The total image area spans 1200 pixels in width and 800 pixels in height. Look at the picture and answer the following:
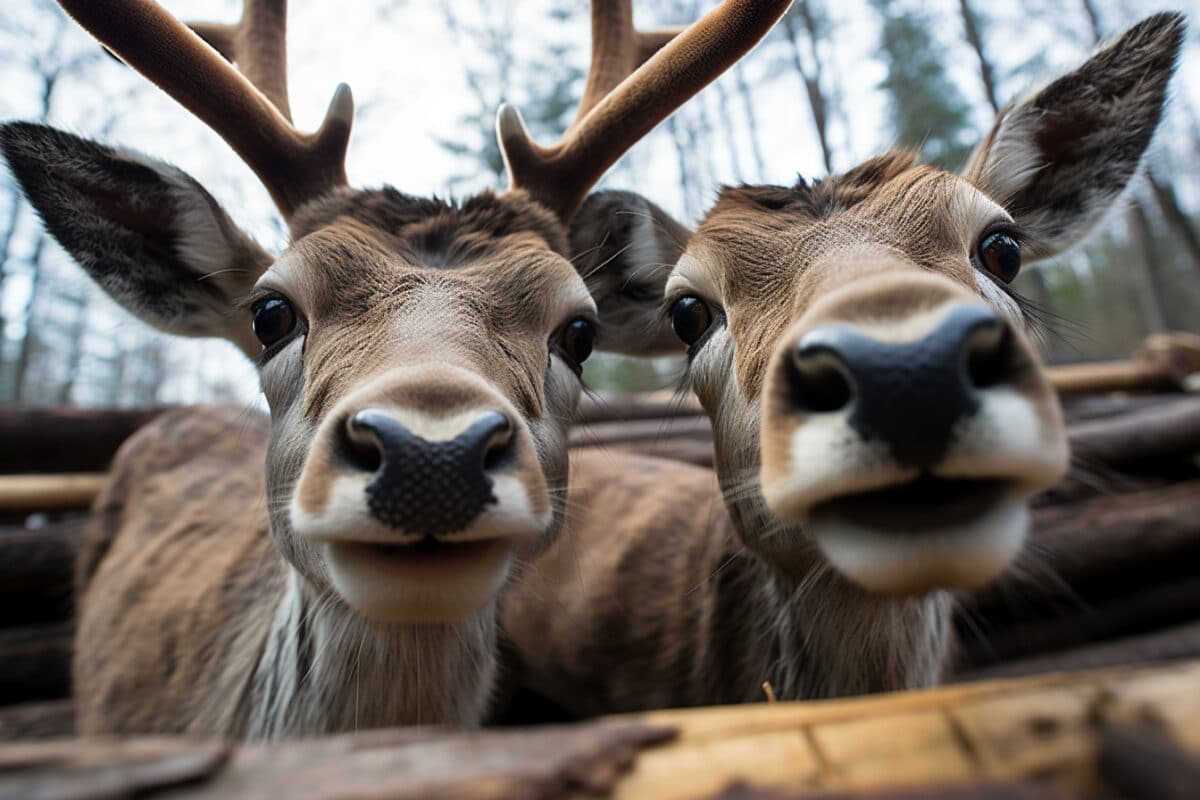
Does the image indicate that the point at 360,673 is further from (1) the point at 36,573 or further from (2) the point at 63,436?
(2) the point at 63,436

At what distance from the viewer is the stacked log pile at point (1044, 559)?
189 inches

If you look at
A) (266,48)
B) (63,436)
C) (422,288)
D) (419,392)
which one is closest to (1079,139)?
(422,288)

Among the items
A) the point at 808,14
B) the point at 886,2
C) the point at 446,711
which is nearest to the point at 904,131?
the point at 886,2

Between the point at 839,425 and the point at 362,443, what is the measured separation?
1203 mm

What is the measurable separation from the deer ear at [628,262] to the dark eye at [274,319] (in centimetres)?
146

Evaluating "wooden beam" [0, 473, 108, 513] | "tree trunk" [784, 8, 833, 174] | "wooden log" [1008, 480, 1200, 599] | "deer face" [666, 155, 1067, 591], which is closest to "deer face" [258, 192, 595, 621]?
"deer face" [666, 155, 1067, 591]

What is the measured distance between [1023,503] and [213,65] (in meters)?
3.46

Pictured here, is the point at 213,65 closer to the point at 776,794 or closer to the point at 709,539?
the point at 709,539

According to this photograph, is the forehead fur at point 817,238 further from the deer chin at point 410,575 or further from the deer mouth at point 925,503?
the deer chin at point 410,575

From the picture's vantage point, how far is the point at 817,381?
5.73 ft

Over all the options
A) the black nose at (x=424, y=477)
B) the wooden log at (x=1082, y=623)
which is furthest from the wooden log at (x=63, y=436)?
the wooden log at (x=1082, y=623)

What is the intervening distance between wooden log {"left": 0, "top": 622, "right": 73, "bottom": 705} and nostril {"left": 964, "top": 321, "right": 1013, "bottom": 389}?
587 centimetres

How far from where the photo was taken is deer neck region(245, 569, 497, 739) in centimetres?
287

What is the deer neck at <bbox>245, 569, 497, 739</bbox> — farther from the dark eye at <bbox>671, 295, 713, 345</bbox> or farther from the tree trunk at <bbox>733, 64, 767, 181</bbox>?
the tree trunk at <bbox>733, 64, 767, 181</bbox>
